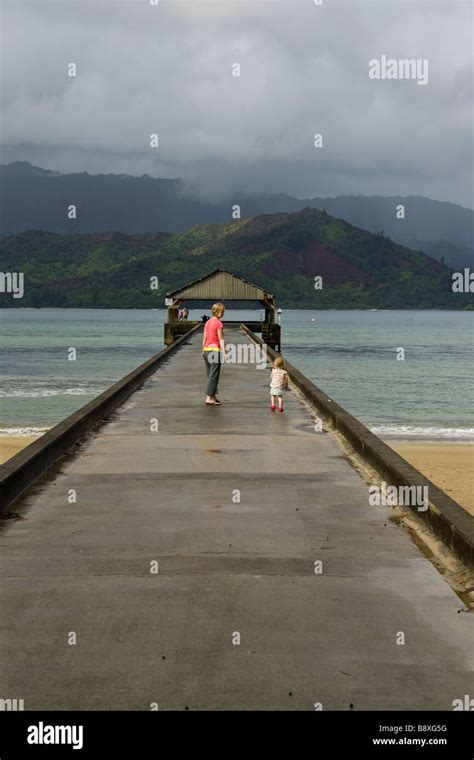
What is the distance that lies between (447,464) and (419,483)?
14.7 m

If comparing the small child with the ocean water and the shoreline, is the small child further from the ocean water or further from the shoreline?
the ocean water

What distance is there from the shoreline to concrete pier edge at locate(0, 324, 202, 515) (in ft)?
9.04

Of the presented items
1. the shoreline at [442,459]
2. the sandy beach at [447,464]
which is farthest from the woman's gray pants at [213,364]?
the sandy beach at [447,464]

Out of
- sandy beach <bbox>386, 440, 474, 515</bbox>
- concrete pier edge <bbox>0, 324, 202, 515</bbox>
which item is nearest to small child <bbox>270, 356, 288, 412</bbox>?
concrete pier edge <bbox>0, 324, 202, 515</bbox>

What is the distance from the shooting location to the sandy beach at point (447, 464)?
19.3m

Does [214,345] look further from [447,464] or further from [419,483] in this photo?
[447,464]

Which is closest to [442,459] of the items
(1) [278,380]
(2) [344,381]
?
(1) [278,380]

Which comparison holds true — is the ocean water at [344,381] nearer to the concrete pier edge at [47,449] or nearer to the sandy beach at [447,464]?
the sandy beach at [447,464]

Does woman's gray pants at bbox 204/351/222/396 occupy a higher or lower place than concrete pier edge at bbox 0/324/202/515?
higher

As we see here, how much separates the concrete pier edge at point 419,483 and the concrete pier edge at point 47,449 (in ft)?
12.6

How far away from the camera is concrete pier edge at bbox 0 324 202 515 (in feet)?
31.6

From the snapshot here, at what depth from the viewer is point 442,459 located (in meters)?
24.9

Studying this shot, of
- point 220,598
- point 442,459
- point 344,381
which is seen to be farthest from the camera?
point 344,381

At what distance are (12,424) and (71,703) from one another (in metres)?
29.8
